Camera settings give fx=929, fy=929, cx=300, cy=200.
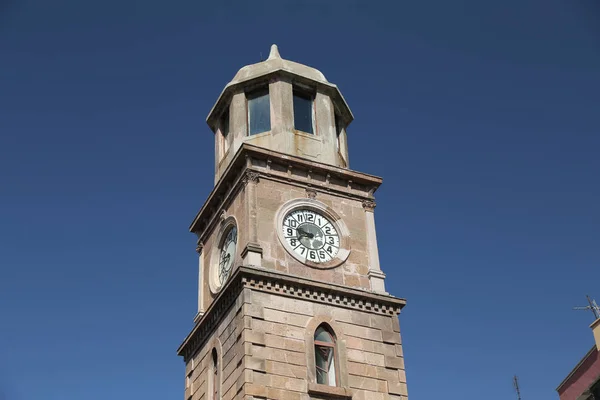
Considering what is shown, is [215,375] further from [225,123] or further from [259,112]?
[225,123]

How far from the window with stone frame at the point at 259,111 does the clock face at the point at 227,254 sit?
16.3 ft

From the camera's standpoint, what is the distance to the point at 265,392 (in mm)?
31812

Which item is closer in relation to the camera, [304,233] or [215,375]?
[215,375]

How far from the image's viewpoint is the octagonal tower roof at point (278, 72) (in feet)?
135

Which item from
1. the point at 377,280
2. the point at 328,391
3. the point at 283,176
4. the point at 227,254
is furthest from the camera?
the point at 227,254

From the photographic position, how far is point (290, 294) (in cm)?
3469

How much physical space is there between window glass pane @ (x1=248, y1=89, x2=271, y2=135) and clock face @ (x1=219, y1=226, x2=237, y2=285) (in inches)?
196

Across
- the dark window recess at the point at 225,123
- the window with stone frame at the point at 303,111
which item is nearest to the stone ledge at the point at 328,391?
the window with stone frame at the point at 303,111

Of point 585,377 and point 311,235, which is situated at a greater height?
point 311,235

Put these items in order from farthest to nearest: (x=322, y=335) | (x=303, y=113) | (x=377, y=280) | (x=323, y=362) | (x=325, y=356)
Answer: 1. (x=303, y=113)
2. (x=377, y=280)
3. (x=322, y=335)
4. (x=325, y=356)
5. (x=323, y=362)

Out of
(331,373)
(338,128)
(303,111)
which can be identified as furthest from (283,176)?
(331,373)

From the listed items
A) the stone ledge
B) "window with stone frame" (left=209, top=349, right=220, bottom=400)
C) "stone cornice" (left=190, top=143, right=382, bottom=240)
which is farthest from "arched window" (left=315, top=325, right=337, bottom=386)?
"stone cornice" (left=190, top=143, right=382, bottom=240)

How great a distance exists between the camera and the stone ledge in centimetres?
3266

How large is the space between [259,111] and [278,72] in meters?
1.90
